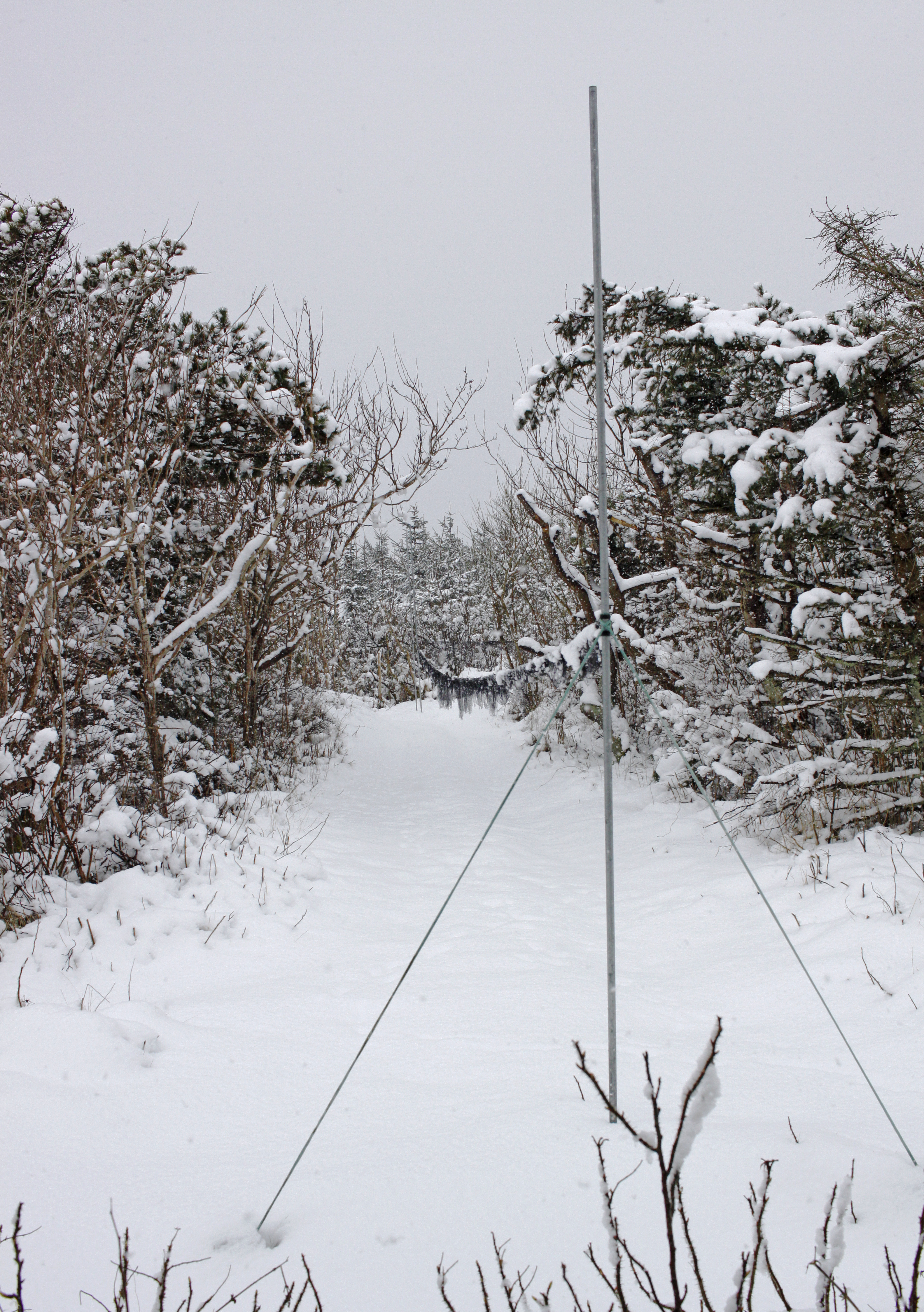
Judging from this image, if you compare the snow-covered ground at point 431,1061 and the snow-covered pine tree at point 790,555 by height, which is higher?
the snow-covered pine tree at point 790,555

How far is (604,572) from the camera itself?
213 cm

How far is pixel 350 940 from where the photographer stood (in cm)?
419

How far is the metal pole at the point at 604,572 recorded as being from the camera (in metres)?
1.93

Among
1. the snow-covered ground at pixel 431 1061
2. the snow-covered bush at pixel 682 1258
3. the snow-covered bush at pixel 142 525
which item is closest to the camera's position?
the snow-covered bush at pixel 682 1258

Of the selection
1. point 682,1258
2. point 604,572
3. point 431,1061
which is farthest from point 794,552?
point 682,1258

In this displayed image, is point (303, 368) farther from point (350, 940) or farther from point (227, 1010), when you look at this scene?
point (227, 1010)

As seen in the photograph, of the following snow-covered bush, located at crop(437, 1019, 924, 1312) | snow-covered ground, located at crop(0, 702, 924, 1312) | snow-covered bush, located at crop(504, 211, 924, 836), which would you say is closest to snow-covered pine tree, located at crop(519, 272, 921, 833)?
snow-covered bush, located at crop(504, 211, 924, 836)

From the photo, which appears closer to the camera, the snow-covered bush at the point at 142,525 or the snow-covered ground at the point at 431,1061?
the snow-covered ground at the point at 431,1061

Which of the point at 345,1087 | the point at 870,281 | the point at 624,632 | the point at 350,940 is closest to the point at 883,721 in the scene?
the point at 624,632

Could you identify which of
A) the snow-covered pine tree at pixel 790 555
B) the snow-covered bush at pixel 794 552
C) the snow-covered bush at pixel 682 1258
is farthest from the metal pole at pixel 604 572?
the snow-covered pine tree at pixel 790 555

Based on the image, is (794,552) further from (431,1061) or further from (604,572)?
(431,1061)

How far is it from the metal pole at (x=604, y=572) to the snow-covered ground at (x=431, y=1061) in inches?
15.8

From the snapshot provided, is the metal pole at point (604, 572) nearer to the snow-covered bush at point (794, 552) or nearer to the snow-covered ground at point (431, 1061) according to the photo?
the snow-covered ground at point (431, 1061)

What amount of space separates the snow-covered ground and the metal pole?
0.40m
